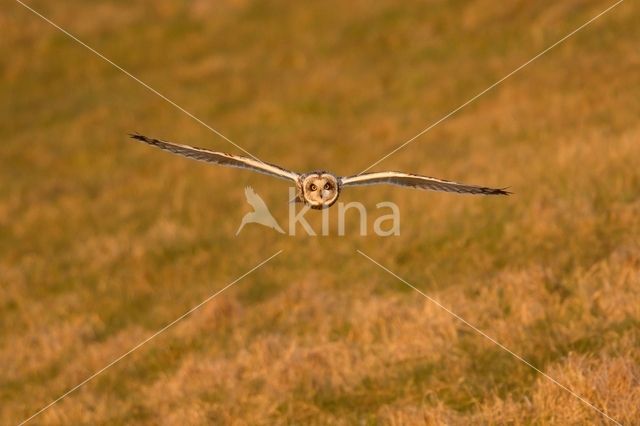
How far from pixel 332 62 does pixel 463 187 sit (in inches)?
781

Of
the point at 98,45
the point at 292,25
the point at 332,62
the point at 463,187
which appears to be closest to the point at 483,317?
the point at 463,187

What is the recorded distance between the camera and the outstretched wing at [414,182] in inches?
246

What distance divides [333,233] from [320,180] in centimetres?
801

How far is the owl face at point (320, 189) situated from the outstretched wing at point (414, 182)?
0.17 metres

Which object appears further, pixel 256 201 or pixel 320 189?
pixel 256 201

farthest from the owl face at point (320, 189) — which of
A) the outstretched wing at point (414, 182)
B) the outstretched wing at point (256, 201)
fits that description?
the outstretched wing at point (256, 201)

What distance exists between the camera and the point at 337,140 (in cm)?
2111

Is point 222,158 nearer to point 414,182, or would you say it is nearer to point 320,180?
point 320,180

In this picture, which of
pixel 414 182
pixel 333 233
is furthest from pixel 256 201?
pixel 414 182

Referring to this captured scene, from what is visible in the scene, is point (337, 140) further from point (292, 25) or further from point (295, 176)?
point (295, 176)

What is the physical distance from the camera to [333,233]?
14156mm

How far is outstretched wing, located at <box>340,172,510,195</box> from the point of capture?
626 centimetres

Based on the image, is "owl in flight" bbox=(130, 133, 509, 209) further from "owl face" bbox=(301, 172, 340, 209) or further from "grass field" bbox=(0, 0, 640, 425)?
"grass field" bbox=(0, 0, 640, 425)

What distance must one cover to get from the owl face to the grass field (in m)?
2.03
